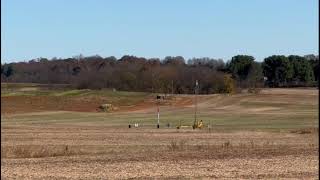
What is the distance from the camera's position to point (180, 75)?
461 ft

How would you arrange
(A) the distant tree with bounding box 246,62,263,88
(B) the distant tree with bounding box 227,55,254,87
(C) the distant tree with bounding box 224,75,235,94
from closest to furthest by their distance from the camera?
(C) the distant tree with bounding box 224,75,235,94 < (A) the distant tree with bounding box 246,62,263,88 < (B) the distant tree with bounding box 227,55,254,87

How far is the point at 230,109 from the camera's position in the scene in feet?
304

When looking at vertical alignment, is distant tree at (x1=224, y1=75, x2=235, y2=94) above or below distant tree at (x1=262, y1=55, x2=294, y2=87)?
below

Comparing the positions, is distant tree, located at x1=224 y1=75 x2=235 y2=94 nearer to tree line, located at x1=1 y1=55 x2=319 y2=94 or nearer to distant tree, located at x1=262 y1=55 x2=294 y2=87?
tree line, located at x1=1 y1=55 x2=319 y2=94

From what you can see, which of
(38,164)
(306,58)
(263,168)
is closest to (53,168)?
(38,164)

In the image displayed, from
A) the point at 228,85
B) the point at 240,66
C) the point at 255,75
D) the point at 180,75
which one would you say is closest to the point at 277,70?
the point at 255,75

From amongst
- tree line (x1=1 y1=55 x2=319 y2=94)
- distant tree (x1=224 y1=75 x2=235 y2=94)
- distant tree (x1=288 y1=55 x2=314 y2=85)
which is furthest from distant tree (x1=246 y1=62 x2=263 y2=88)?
distant tree (x1=224 y1=75 x2=235 y2=94)

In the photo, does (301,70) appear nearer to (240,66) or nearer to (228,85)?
(228,85)

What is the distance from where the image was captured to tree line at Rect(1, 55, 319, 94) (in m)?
138

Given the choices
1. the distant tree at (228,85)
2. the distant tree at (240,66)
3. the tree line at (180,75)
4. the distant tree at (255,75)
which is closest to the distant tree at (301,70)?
the tree line at (180,75)

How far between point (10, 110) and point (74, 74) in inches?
2829

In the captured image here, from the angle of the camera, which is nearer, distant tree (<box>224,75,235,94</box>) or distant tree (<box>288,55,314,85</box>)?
distant tree (<box>224,75,235,94</box>)

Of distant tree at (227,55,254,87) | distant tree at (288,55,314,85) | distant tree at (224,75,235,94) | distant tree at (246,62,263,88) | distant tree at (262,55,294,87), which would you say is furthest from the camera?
distant tree at (227,55,254,87)

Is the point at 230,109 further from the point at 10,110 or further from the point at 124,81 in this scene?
the point at 124,81
